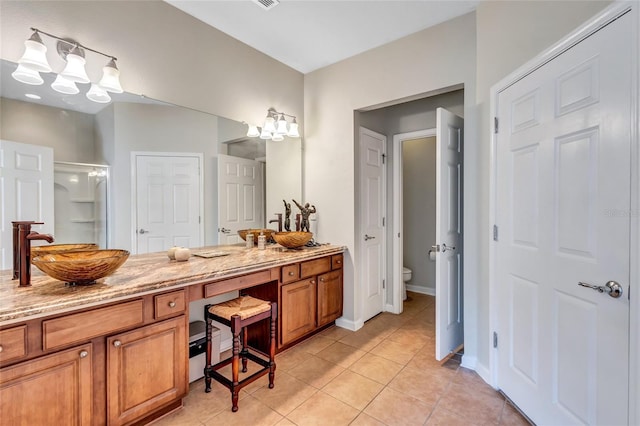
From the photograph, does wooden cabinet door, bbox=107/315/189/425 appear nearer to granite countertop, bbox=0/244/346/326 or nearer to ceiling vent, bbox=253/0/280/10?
granite countertop, bbox=0/244/346/326

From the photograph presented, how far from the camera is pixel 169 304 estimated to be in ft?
5.41

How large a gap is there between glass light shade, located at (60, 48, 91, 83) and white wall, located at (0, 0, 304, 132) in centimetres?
11

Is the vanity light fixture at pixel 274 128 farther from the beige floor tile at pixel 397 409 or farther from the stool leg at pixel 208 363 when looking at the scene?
the beige floor tile at pixel 397 409

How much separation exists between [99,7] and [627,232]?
10.2ft

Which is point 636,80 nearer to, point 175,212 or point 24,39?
point 175,212

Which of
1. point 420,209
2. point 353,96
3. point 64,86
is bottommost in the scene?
point 420,209

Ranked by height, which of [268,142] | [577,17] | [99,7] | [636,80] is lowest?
[636,80]

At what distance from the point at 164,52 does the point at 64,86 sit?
729mm

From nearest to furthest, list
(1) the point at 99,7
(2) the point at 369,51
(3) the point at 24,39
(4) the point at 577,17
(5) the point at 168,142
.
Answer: (4) the point at 577,17
(3) the point at 24,39
(1) the point at 99,7
(5) the point at 168,142
(2) the point at 369,51

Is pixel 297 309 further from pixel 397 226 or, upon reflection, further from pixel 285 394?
pixel 397 226

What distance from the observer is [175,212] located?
7.63 ft

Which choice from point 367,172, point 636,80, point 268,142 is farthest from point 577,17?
point 268,142

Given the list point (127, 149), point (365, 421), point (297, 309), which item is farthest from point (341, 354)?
point (127, 149)

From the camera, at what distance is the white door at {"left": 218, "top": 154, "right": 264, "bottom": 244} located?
2.64 meters
